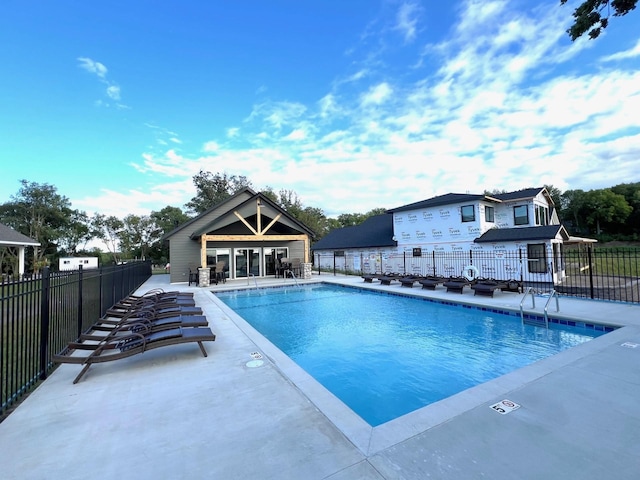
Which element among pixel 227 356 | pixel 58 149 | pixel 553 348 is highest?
pixel 58 149

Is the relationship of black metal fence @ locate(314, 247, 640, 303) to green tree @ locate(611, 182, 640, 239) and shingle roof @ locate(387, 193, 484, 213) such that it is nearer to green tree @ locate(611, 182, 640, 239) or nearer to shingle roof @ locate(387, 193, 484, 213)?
shingle roof @ locate(387, 193, 484, 213)

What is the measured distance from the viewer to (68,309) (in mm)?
5086

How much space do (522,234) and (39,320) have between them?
19.4 m

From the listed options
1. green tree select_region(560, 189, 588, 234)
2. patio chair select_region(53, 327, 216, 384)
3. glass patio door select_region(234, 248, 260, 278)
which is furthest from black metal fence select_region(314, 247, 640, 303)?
green tree select_region(560, 189, 588, 234)

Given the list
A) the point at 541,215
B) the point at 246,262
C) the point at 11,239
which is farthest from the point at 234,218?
the point at 541,215

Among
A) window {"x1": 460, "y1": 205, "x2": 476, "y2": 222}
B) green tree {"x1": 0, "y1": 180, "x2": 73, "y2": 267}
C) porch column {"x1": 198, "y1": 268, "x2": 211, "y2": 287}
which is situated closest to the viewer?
porch column {"x1": 198, "y1": 268, "x2": 211, "y2": 287}

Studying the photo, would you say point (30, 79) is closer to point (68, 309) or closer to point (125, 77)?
point (125, 77)

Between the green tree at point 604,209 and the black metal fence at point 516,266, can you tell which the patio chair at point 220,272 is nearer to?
the black metal fence at point 516,266

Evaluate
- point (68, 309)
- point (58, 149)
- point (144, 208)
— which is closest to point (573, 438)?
point (68, 309)

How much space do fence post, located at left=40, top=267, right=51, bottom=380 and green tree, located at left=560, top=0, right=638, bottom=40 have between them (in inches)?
342

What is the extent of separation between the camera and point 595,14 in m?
4.38

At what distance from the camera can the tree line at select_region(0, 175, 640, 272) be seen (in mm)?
32062

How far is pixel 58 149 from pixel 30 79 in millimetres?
5665

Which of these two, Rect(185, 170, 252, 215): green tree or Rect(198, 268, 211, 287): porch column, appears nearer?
Rect(198, 268, 211, 287): porch column
